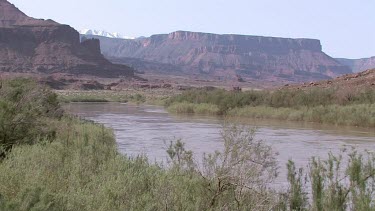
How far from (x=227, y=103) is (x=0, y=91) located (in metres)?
32.2

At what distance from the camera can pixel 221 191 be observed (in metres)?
7.26

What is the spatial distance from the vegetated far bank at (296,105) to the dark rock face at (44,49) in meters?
65.2

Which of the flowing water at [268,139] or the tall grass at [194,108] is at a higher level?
the flowing water at [268,139]

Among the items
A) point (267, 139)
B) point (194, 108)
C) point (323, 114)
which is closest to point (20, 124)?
point (267, 139)

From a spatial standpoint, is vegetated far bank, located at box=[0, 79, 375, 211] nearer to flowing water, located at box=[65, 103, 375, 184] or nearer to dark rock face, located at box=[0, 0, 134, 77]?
flowing water, located at box=[65, 103, 375, 184]

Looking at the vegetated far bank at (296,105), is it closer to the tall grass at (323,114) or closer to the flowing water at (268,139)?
the tall grass at (323,114)

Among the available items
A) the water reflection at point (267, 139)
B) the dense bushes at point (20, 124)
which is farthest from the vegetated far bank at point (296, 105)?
the dense bushes at point (20, 124)

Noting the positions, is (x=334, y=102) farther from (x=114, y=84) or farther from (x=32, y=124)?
(x=114, y=84)

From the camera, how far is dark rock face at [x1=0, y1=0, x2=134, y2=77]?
116125 mm

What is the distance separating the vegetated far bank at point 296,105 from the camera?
35156 millimetres

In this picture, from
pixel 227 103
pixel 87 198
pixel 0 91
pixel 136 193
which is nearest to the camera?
pixel 87 198

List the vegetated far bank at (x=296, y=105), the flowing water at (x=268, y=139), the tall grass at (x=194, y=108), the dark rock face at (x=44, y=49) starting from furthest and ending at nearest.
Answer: the dark rock face at (x=44, y=49)
the tall grass at (x=194, y=108)
the vegetated far bank at (x=296, y=105)
the flowing water at (x=268, y=139)

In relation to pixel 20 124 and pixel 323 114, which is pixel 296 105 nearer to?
pixel 323 114

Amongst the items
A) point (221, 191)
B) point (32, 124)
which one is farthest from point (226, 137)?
point (32, 124)
